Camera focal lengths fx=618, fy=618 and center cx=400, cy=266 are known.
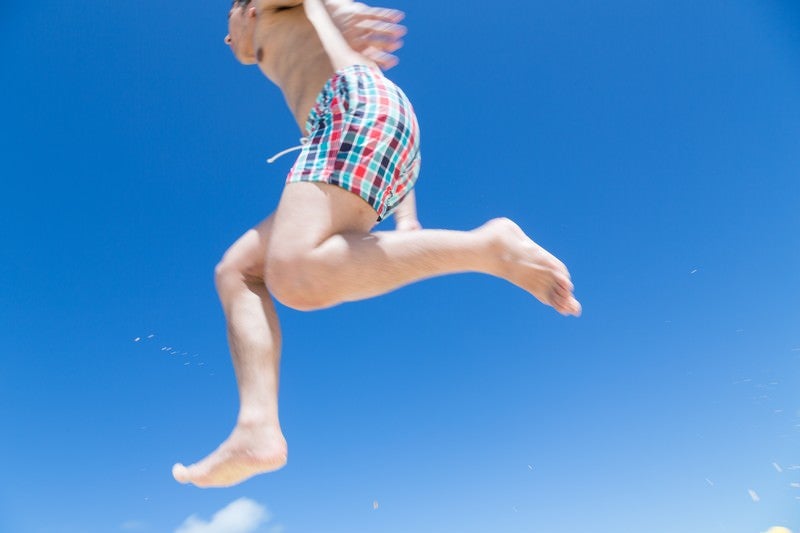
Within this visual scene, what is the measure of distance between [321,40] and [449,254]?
108 centimetres

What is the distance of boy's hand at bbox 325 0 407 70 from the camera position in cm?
275

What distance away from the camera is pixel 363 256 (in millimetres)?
2143

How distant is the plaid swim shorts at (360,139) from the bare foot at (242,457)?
92 cm

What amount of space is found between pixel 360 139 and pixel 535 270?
0.81m

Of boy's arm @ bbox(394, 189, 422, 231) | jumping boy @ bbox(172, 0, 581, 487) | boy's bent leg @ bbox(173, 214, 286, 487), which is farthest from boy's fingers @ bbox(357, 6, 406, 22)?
boy's bent leg @ bbox(173, 214, 286, 487)

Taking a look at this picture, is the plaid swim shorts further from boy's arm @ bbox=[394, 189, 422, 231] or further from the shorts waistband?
boy's arm @ bbox=[394, 189, 422, 231]

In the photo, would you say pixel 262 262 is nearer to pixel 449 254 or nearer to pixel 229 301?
pixel 229 301

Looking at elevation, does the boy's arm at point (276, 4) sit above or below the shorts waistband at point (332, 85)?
above

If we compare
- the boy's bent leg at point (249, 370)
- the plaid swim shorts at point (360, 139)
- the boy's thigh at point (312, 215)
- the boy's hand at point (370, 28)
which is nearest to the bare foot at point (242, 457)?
the boy's bent leg at point (249, 370)

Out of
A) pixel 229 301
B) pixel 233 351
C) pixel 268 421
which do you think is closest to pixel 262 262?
pixel 229 301

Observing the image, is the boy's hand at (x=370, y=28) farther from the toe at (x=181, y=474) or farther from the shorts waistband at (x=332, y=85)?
the toe at (x=181, y=474)

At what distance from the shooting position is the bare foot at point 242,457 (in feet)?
7.06

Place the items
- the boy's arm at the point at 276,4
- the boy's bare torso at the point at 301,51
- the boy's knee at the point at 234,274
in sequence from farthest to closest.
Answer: the boy's arm at the point at 276,4 < the boy's bare torso at the point at 301,51 < the boy's knee at the point at 234,274

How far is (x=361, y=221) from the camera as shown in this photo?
7.71 feet
